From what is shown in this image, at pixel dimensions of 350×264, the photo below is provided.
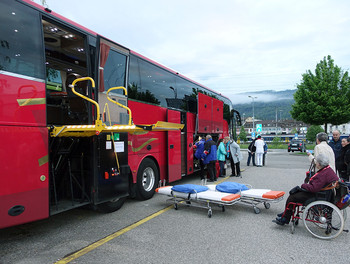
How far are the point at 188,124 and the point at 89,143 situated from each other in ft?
15.8

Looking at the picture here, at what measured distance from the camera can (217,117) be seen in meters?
11.8

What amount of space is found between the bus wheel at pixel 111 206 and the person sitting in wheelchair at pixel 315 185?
330cm

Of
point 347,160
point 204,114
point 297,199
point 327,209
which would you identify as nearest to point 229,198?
point 297,199

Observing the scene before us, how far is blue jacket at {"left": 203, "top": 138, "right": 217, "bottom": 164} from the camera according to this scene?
924 cm

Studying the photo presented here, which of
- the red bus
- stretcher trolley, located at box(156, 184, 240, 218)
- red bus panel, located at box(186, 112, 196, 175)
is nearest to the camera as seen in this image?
the red bus

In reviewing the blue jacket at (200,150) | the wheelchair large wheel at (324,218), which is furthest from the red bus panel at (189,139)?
the wheelchair large wheel at (324,218)

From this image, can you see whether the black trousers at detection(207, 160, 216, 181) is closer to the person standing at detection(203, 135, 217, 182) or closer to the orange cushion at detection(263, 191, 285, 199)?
the person standing at detection(203, 135, 217, 182)

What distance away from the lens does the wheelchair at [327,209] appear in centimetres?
414

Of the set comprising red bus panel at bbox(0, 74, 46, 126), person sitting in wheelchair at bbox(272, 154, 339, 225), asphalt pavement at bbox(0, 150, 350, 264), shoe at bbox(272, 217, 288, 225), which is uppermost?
red bus panel at bbox(0, 74, 46, 126)

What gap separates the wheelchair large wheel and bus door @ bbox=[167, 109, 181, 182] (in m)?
4.20

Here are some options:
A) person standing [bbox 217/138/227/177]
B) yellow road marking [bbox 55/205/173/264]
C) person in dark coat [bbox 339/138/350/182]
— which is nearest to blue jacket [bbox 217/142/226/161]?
person standing [bbox 217/138/227/177]

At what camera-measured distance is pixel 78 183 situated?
508cm

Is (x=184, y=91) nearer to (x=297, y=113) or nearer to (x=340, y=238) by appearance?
(x=340, y=238)

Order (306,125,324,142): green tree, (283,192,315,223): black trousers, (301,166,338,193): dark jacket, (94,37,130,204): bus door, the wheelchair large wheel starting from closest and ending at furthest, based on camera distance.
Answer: the wheelchair large wheel
(301,166,338,193): dark jacket
(283,192,315,223): black trousers
(94,37,130,204): bus door
(306,125,324,142): green tree
